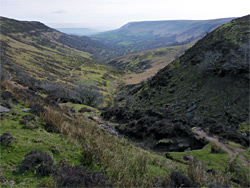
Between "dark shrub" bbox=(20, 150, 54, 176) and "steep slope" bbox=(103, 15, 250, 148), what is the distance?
11.6 metres

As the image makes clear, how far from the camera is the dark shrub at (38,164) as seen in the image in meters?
5.13

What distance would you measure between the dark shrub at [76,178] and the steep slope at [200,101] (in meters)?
11.0

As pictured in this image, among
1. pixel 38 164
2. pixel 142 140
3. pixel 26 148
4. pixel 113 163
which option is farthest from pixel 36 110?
pixel 142 140

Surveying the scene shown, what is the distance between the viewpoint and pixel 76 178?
4828 millimetres

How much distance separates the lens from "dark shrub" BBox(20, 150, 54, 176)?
5.13 m

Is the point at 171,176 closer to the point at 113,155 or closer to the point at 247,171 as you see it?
the point at 113,155

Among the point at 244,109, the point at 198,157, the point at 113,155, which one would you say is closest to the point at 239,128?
the point at 244,109

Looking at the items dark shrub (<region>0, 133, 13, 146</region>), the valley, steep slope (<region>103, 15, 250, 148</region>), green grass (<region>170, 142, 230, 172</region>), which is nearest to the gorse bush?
steep slope (<region>103, 15, 250, 148</region>)

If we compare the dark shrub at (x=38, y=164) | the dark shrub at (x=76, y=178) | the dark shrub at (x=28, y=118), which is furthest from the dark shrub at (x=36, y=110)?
the dark shrub at (x=76, y=178)

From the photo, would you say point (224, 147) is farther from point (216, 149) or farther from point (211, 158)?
point (211, 158)

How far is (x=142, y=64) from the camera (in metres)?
170

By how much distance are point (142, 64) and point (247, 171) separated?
16402 cm

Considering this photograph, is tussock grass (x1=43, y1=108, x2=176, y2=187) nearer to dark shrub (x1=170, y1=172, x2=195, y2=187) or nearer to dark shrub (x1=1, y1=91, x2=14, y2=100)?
dark shrub (x1=170, y1=172, x2=195, y2=187)

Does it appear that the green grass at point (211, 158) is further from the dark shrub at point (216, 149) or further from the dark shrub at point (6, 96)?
the dark shrub at point (6, 96)
